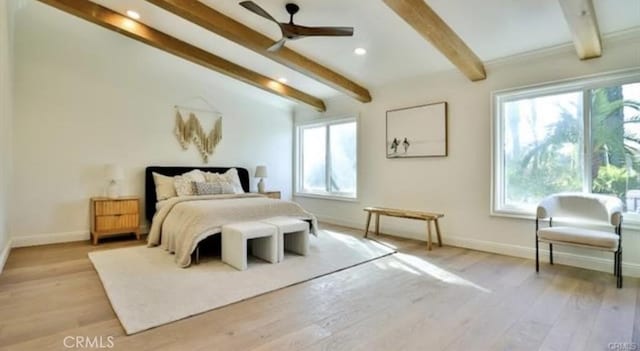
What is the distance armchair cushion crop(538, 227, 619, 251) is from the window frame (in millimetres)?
3208

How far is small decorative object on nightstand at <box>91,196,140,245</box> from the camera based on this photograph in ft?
15.3

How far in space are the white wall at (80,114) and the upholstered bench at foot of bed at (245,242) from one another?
2.66 m

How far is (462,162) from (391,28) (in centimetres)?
213

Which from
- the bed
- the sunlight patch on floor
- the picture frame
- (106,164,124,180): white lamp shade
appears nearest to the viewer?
the sunlight patch on floor

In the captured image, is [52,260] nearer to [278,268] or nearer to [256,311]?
[278,268]

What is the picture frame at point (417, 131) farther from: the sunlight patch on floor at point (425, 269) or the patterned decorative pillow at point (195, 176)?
the patterned decorative pillow at point (195, 176)

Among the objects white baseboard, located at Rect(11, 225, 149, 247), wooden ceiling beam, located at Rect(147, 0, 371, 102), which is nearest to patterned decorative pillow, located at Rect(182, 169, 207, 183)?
white baseboard, located at Rect(11, 225, 149, 247)

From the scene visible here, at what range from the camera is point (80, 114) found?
4.84 metres

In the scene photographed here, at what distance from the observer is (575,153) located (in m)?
3.87

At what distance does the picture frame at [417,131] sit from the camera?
194 inches

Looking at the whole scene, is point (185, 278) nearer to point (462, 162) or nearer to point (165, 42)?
point (165, 42)

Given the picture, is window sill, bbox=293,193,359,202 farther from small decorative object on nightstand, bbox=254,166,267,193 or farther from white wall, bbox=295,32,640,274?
small decorative object on nightstand, bbox=254,166,267,193

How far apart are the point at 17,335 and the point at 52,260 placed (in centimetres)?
204

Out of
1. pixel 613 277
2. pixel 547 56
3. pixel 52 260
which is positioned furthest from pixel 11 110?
pixel 613 277
